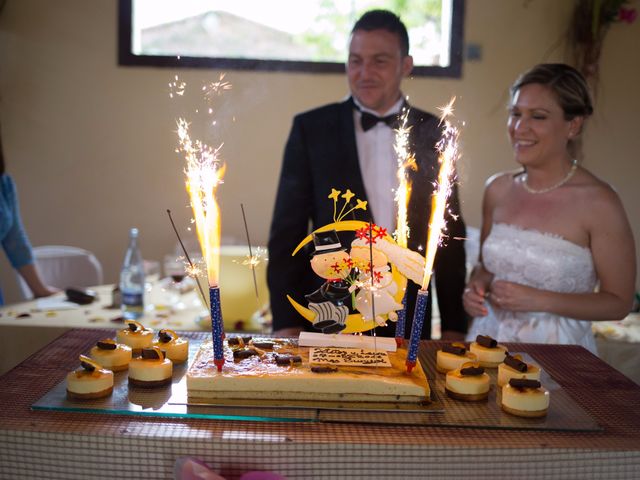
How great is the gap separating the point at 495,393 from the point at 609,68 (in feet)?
13.2

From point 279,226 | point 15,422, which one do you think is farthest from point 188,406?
point 279,226

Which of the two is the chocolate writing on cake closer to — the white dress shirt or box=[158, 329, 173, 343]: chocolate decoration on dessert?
Result: box=[158, 329, 173, 343]: chocolate decoration on dessert

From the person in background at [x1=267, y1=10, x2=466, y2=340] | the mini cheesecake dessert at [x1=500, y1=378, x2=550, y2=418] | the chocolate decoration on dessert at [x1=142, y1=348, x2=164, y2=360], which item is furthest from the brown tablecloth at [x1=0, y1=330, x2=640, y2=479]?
the person in background at [x1=267, y1=10, x2=466, y2=340]

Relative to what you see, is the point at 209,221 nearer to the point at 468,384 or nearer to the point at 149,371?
the point at 149,371

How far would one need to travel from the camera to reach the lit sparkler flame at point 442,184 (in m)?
1.32

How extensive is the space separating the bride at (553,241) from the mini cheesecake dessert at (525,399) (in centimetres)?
91

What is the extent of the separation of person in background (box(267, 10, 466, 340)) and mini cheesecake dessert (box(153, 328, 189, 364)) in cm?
46

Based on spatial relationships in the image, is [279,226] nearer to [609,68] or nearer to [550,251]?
[550,251]

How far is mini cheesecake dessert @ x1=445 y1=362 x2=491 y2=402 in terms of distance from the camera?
129 centimetres

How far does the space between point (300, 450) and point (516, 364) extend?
0.53 meters

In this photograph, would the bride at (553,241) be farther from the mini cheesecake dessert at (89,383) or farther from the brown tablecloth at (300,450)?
the mini cheesecake dessert at (89,383)

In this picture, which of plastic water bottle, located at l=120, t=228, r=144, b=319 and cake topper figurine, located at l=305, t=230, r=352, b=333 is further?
plastic water bottle, located at l=120, t=228, r=144, b=319

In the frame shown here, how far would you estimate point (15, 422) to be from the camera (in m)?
1.15

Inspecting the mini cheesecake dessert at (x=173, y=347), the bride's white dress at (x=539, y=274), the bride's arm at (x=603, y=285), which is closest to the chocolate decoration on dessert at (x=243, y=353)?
the mini cheesecake dessert at (x=173, y=347)
